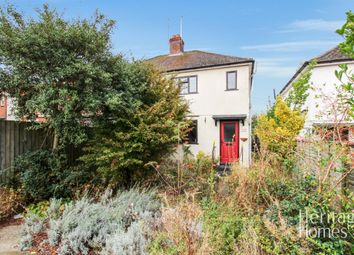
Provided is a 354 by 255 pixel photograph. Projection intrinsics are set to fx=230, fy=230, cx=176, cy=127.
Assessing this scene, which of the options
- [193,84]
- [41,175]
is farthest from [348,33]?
[193,84]

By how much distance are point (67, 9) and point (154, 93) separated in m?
2.85

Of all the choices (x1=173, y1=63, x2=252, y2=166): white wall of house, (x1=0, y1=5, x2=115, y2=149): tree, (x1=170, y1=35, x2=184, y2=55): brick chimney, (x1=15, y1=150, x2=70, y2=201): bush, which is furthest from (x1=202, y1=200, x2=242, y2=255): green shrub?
(x1=170, y1=35, x2=184, y2=55): brick chimney

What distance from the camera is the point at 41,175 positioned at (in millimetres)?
5699

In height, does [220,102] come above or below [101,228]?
above

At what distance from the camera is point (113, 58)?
5.80 metres

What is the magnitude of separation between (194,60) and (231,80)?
2.92 meters

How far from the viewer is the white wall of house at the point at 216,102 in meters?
12.1

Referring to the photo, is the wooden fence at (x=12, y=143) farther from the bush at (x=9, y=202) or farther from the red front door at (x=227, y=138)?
the red front door at (x=227, y=138)

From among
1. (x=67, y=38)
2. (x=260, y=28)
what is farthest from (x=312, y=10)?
(x=67, y=38)

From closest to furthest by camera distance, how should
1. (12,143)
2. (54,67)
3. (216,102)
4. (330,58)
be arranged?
(54,67) < (12,143) < (330,58) < (216,102)

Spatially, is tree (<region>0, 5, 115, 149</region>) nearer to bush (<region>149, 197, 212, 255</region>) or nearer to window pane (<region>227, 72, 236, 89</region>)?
bush (<region>149, 197, 212, 255</region>)

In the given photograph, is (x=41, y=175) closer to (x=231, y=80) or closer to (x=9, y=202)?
(x=9, y=202)

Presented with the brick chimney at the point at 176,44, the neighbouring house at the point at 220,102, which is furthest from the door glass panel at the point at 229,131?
the brick chimney at the point at 176,44

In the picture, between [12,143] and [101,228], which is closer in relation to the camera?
[101,228]
